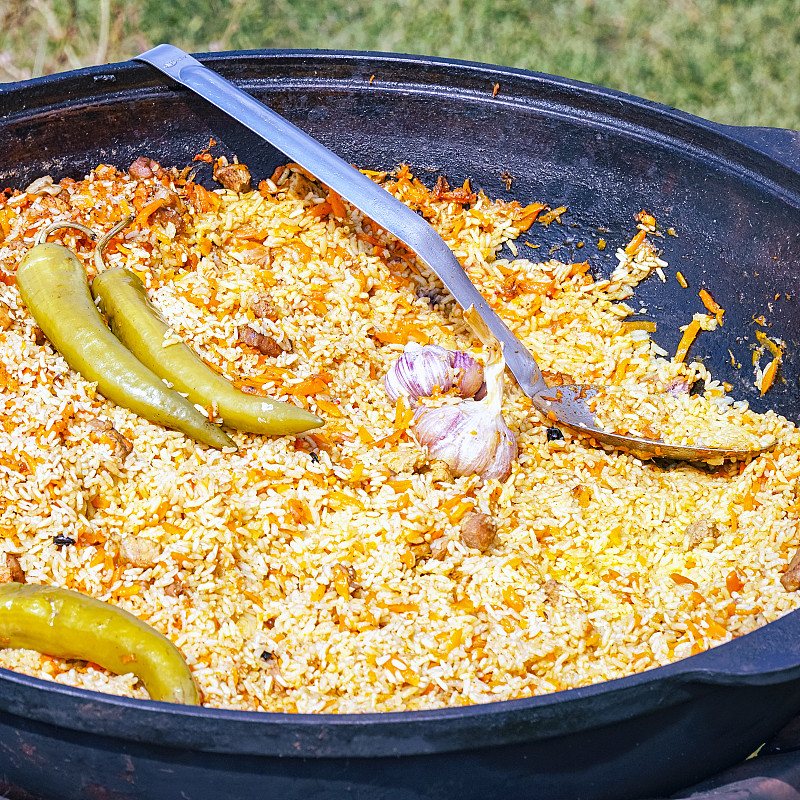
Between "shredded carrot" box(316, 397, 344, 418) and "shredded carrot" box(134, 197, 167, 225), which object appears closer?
"shredded carrot" box(316, 397, 344, 418)

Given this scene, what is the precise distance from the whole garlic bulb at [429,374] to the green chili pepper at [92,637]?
1606 mm

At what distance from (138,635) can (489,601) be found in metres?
1.20

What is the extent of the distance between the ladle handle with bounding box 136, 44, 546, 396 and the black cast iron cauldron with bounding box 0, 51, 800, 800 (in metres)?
0.53

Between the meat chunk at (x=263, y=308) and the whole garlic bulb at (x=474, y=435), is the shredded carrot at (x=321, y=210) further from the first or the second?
the whole garlic bulb at (x=474, y=435)

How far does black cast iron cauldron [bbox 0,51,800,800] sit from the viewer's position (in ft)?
7.11

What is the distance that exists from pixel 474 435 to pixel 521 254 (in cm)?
153

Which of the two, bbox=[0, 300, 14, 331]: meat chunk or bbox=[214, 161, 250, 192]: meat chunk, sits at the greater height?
bbox=[214, 161, 250, 192]: meat chunk

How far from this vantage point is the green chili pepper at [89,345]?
142 inches

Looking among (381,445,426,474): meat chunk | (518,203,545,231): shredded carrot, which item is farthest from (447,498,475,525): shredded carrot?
(518,203,545,231): shredded carrot

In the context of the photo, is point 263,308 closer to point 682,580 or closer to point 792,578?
point 682,580

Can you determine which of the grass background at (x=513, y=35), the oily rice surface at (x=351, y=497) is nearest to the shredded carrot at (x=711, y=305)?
the oily rice surface at (x=351, y=497)

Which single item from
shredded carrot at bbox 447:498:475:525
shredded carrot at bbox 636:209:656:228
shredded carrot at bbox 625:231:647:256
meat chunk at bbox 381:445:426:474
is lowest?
shredded carrot at bbox 447:498:475:525

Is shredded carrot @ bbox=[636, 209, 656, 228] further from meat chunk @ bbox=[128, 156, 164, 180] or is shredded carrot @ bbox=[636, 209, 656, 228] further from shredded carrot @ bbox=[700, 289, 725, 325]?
meat chunk @ bbox=[128, 156, 164, 180]

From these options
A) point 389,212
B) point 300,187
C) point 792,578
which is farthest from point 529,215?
point 792,578
